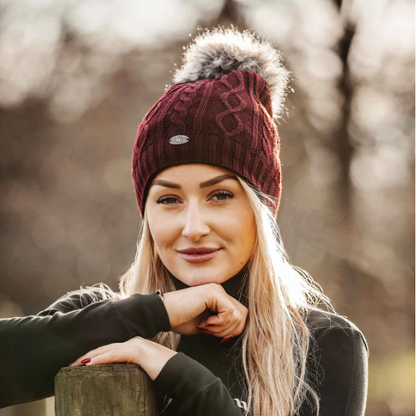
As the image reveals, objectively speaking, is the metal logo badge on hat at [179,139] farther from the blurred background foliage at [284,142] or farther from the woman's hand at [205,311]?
the blurred background foliage at [284,142]

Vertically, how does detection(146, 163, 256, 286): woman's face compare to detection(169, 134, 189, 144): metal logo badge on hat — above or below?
below

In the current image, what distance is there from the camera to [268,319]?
2.71 m

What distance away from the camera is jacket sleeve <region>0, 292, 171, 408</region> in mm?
2080

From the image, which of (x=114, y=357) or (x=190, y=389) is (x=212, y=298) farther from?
(x=114, y=357)

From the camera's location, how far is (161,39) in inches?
423

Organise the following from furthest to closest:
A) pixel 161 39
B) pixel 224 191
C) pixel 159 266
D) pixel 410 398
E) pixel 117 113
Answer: pixel 117 113, pixel 161 39, pixel 410 398, pixel 159 266, pixel 224 191

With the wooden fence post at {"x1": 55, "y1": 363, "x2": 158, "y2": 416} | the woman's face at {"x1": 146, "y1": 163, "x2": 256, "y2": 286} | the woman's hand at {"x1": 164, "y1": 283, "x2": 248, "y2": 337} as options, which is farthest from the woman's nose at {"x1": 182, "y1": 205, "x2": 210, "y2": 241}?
the wooden fence post at {"x1": 55, "y1": 363, "x2": 158, "y2": 416}

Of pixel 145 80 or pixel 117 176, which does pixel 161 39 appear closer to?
pixel 145 80

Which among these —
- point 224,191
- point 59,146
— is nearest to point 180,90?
point 224,191

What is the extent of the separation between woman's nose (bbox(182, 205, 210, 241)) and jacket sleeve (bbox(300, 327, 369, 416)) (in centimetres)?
61

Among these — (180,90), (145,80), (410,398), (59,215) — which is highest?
(145,80)

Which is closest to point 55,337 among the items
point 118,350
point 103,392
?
point 118,350

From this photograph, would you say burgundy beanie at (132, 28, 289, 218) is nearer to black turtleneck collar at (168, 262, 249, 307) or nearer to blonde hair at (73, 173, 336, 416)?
blonde hair at (73, 173, 336, 416)

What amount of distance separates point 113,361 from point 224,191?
0.98m
